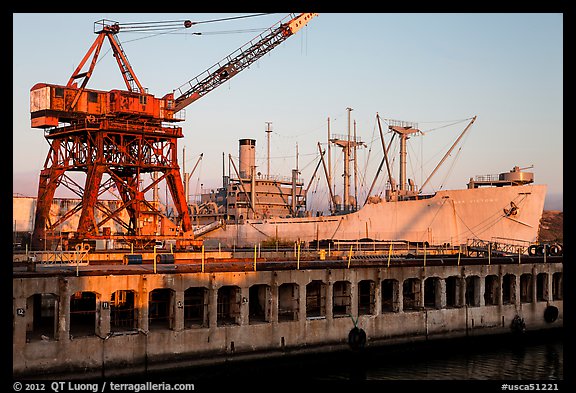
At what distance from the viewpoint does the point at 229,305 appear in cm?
4203

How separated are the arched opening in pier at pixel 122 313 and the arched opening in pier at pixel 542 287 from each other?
34.5m

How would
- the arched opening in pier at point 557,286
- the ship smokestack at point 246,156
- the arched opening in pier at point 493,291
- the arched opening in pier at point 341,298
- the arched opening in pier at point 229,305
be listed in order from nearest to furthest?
the arched opening in pier at point 229,305
the arched opening in pier at point 341,298
the arched opening in pier at point 493,291
the arched opening in pier at point 557,286
the ship smokestack at point 246,156

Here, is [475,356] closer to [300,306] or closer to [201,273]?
[300,306]

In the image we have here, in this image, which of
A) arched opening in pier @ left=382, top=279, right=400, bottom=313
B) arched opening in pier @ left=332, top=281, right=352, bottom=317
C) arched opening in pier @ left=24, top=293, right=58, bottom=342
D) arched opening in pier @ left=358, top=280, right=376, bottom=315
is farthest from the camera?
arched opening in pier @ left=382, top=279, right=400, bottom=313

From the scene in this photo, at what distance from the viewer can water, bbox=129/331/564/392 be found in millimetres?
36312

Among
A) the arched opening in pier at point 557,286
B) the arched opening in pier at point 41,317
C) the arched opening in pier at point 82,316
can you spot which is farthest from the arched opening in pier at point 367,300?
the arched opening in pier at point 41,317

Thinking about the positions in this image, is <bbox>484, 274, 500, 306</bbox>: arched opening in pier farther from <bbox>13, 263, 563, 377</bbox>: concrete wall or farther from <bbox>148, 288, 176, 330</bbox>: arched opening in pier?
<bbox>148, 288, 176, 330</bbox>: arched opening in pier

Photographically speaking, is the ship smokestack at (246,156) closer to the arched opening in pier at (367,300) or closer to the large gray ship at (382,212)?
the large gray ship at (382,212)

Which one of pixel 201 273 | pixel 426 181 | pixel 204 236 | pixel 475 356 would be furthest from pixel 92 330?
A: pixel 204 236

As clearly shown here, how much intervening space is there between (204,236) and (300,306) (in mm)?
90931

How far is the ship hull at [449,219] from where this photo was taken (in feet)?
281

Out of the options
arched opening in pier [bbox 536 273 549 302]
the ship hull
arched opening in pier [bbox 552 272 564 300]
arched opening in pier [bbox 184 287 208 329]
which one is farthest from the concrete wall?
the ship hull

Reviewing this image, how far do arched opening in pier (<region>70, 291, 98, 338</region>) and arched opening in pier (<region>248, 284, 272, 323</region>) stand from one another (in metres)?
9.72

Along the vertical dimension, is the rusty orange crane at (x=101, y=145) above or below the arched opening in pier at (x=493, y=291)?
above
